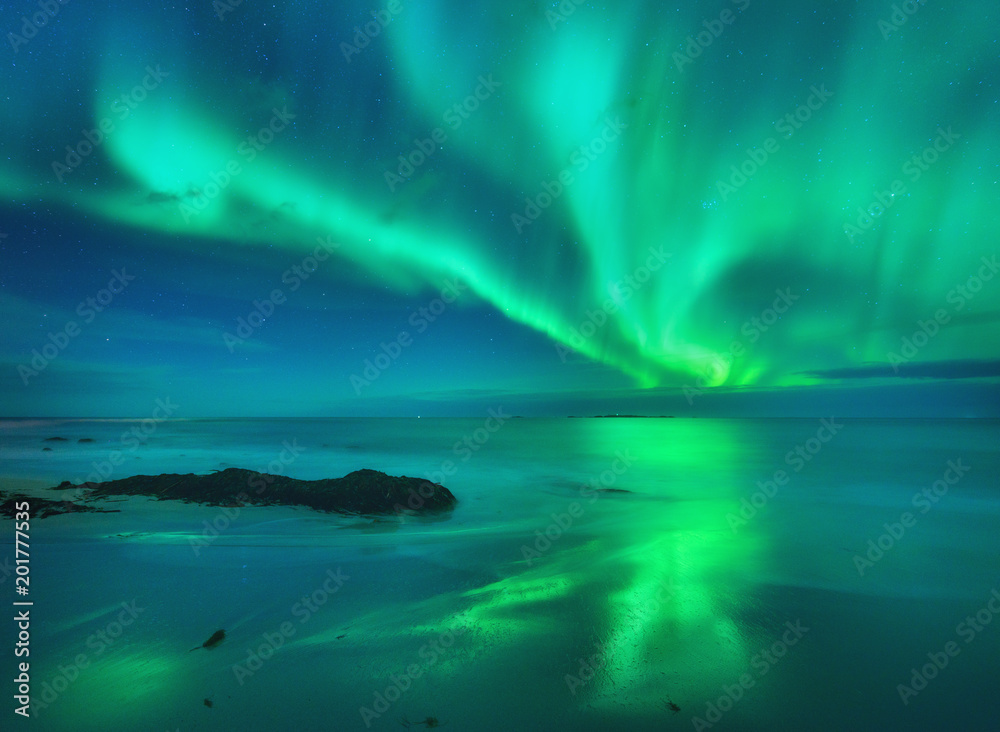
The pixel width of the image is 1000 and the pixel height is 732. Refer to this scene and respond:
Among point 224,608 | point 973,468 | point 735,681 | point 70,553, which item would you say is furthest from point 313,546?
point 973,468

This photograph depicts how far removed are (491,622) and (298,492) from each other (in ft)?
29.1

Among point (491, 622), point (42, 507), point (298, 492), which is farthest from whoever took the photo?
point (298, 492)

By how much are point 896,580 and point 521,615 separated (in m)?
7.26

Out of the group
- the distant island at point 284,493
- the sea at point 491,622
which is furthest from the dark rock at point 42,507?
the sea at point 491,622

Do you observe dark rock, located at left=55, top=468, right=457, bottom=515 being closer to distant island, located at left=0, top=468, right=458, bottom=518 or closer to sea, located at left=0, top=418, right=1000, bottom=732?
distant island, located at left=0, top=468, right=458, bottom=518

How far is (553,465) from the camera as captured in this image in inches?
1171

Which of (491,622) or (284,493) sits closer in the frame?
(491,622)

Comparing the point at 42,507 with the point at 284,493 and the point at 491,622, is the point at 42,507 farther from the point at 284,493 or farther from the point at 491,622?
the point at 491,622

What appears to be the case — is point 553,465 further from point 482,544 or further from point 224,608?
point 224,608

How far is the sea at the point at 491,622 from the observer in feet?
14.8

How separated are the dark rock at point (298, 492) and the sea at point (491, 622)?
0.54m

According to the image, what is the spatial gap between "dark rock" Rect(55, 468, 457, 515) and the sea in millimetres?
536

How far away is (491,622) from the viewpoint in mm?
6230

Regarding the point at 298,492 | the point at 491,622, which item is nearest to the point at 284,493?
the point at 298,492
